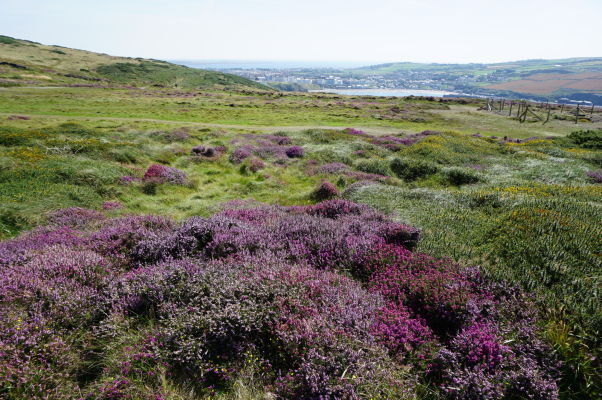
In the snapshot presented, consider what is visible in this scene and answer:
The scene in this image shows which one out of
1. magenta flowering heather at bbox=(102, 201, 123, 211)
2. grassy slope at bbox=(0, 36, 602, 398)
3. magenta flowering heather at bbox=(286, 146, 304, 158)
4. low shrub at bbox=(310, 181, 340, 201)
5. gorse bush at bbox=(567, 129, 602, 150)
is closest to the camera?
grassy slope at bbox=(0, 36, 602, 398)

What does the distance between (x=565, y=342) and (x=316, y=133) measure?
3190 centimetres

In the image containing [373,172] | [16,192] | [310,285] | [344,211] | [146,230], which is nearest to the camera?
[310,285]

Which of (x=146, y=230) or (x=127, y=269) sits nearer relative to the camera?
(x=127, y=269)

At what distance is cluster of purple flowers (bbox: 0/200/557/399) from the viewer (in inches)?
151

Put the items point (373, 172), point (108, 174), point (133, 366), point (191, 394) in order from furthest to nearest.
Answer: point (373, 172) → point (108, 174) → point (133, 366) → point (191, 394)

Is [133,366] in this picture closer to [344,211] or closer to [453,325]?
[453,325]

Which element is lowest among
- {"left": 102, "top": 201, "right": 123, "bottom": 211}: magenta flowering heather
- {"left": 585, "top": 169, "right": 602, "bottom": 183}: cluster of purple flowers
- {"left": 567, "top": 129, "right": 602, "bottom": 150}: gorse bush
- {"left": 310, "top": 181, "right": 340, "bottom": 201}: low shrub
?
{"left": 102, "top": 201, "right": 123, "bottom": 211}: magenta flowering heather

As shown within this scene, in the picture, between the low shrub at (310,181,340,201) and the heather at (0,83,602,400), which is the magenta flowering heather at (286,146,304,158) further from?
the heather at (0,83,602,400)

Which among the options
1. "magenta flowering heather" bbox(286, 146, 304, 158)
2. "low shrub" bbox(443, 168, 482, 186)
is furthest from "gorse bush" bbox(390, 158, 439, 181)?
"magenta flowering heather" bbox(286, 146, 304, 158)

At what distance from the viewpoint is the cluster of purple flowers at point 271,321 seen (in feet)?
12.6

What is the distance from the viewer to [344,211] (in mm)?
9961

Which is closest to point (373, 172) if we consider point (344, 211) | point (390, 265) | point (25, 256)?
point (344, 211)

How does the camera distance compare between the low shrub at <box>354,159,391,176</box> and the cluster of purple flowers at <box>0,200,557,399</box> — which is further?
the low shrub at <box>354,159,391,176</box>

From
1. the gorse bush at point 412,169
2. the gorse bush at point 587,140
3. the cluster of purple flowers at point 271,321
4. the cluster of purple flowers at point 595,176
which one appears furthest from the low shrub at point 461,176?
the gorse bush at point 587,140
